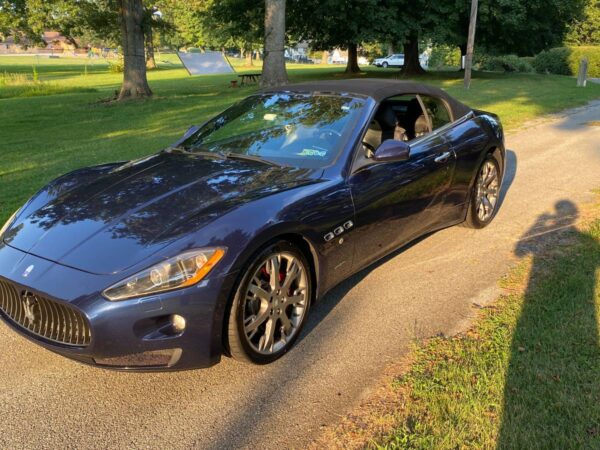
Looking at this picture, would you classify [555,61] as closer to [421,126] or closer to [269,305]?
[421,126]

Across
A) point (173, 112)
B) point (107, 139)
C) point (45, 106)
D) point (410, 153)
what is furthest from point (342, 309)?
point (45, 106)

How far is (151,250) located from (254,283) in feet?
1.94

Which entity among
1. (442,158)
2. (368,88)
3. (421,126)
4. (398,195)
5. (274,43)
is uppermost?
(274,43)

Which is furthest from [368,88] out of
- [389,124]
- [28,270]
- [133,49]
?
[133,49]

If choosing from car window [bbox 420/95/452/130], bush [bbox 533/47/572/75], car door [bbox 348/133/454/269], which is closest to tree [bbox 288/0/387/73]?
bush [bbox 533/47/572/75]

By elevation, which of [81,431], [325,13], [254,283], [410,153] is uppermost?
[325,13]

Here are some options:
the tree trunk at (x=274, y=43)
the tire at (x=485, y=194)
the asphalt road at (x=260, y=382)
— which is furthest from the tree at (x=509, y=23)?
the asphalt road at (x=260, y=382)

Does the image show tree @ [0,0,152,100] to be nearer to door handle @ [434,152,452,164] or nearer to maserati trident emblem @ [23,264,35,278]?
door handle @ [434,152,452,164]

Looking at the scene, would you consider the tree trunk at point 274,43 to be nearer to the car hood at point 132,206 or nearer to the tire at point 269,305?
the car hood at point 132,206

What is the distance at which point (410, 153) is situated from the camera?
4.14 meters

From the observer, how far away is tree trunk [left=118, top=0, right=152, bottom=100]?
18.3 metres

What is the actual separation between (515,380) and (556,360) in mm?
349

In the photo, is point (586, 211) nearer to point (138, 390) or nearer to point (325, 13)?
point (138, 390)

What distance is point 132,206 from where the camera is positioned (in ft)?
10.5
